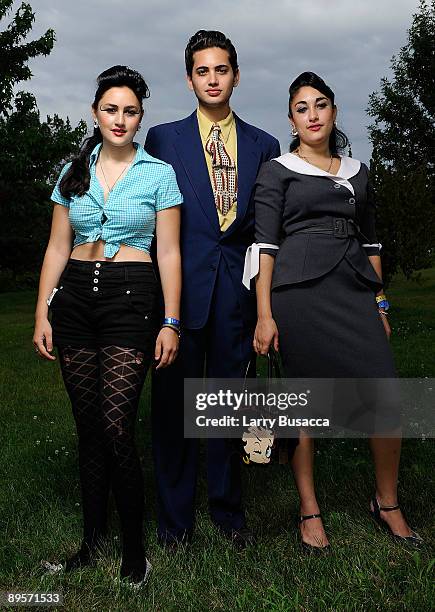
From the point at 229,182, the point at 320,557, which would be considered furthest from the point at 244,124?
the point at 320,557

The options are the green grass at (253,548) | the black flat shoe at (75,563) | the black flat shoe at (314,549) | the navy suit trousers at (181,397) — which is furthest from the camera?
the navy suit trousers at (181,397)

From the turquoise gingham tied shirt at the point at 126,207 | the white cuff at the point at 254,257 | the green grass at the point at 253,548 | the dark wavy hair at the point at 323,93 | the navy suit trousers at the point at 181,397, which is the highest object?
the dark wavy hair at the point at 323,93

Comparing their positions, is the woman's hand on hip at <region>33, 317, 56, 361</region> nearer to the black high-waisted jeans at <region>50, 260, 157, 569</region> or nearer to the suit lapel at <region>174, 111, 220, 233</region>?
the black high-waisted jeans at <region>50, 260, 157, 569</region>

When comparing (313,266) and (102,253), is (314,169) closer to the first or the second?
(313,266)

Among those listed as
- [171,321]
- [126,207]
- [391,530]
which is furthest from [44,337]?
[391,530]

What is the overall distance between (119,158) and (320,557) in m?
2.39

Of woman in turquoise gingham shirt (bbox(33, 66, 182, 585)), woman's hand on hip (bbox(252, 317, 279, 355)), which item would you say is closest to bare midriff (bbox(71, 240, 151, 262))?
woman in turquoise gingham shirt (bbox(33, 66, 182, 585))

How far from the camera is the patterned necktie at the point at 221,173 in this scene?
14.2 feet

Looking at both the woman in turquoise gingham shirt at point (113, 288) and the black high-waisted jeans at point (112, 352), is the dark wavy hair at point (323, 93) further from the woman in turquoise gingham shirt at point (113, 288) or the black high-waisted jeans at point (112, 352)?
the black high-waisted jeans at point (112, 352)

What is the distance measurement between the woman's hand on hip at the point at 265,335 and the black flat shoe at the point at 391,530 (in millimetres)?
1201

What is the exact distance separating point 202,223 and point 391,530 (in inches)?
81.9

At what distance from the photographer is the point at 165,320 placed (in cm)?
396

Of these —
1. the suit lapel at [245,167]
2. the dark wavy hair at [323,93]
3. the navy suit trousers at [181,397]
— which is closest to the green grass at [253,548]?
the navy suit trousers at [181,397]

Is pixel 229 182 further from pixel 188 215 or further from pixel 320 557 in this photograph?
pixel 320 557
